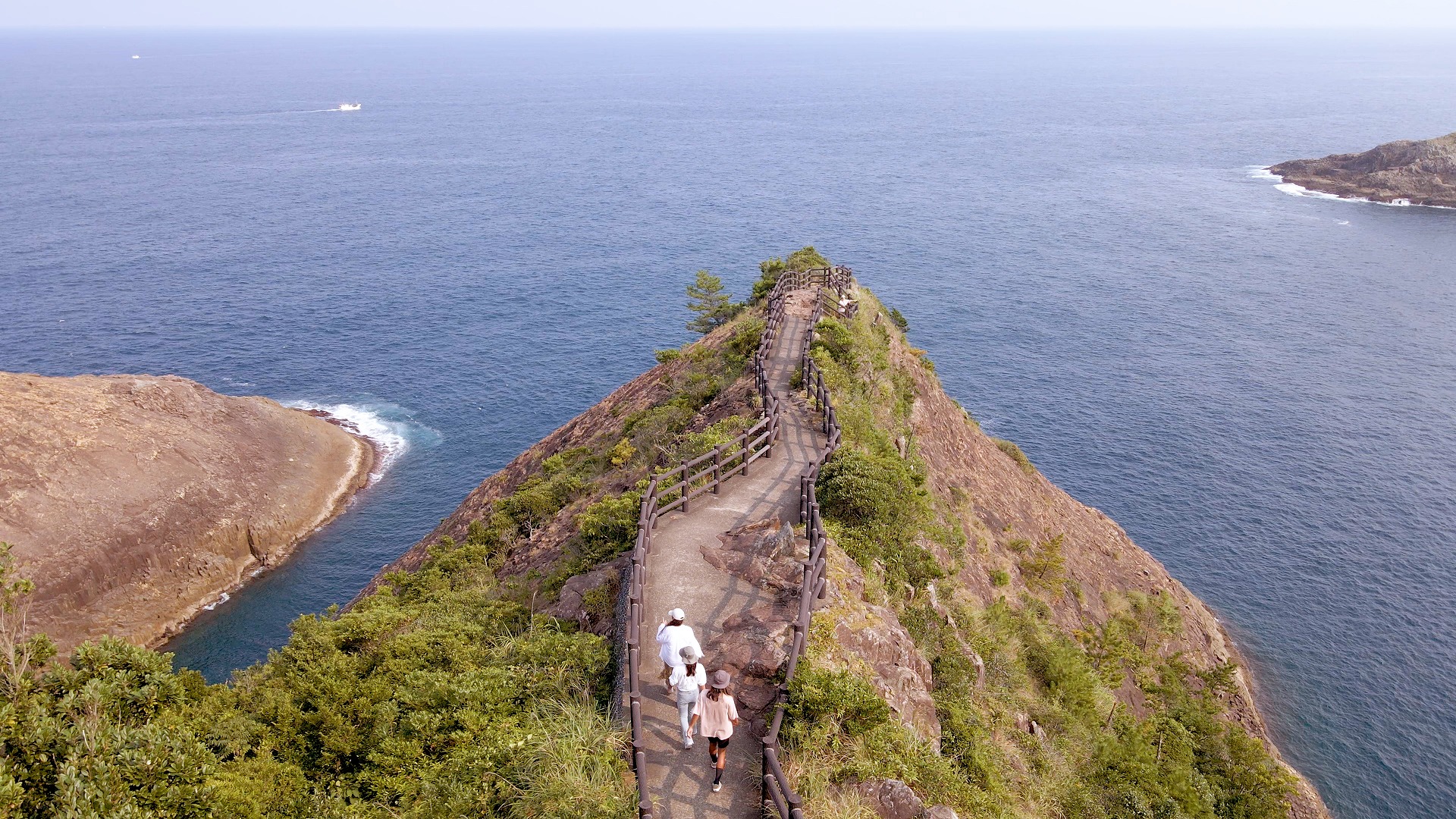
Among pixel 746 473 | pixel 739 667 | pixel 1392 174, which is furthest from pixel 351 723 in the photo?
pixel 1392 174

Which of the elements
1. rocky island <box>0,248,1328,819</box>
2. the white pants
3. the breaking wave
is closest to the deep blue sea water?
the breaking wave

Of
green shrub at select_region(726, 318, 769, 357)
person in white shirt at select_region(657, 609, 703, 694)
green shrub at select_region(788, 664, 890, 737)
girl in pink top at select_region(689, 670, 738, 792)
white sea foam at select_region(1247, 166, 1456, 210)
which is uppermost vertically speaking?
white sea foam at select_region(1247, 166, 1456, 210)

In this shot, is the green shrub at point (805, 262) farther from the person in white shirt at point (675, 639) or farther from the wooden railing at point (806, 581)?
the person in white shirt at point (675, 639)

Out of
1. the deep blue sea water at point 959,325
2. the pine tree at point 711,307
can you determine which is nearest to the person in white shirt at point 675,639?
the deep blue sea water at point 959,325

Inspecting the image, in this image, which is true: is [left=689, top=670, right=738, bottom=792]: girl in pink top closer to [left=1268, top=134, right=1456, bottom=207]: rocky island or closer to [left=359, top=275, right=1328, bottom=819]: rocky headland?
[left=359, top=275, right=1328, bottom=819]: rocky headland

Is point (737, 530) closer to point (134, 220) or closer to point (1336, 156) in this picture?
point (134, 220)

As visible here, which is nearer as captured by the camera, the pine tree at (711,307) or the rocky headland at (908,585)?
the rocky headland at (908,585)
